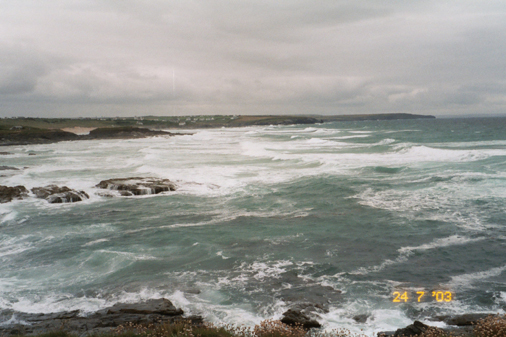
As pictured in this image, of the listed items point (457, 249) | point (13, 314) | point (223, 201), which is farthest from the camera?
point (223, 201)

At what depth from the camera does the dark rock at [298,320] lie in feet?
26.4

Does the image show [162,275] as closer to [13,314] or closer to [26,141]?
[13,314]

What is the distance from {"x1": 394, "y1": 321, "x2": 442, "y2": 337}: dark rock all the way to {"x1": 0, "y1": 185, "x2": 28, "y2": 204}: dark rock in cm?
2269

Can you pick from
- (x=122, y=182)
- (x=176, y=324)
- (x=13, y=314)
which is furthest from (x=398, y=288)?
(x=122, y=182)

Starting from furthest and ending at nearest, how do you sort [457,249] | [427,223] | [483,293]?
[427,223]
[457,249]
[483,293]

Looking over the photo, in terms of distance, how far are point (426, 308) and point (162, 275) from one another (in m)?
7.46

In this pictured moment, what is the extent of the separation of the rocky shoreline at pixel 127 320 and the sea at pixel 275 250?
12.8 inches

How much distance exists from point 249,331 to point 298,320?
4.27 feet

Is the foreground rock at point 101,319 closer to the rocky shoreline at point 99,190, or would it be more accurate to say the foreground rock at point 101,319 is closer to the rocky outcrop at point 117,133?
the rocky shoreline at point 99,190

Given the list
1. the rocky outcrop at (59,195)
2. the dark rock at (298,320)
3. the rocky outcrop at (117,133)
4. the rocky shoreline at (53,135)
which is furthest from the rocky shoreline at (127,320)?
the rocky outcrop at (117,133)

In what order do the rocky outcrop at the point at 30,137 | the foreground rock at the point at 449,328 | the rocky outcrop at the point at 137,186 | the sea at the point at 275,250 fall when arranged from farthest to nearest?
the rocky outcrop at the point at 30,137
the rocky outcrop at the point at 137,186
the sea at the point at 275,250
the foreground rock at the point at 449,328

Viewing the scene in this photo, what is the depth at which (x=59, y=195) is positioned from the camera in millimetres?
21562

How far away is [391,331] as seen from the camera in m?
7.80
